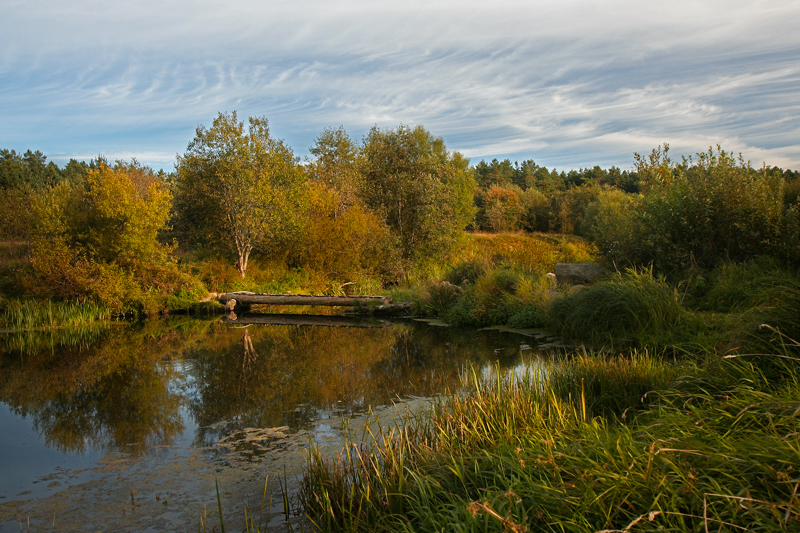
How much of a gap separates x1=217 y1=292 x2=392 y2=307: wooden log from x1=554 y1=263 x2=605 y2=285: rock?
222 inches

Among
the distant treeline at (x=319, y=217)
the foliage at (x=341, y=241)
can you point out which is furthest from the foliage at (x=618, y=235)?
the foliage at (x=341, y=241)

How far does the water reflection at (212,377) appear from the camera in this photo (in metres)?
6.09

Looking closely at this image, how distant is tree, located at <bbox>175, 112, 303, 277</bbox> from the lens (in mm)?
19688

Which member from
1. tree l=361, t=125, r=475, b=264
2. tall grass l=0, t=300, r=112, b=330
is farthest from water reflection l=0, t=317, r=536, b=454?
tree l=361, t=125, r=475, b=264

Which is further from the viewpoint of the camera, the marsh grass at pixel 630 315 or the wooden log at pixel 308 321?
the wooden log at pixel 308 321

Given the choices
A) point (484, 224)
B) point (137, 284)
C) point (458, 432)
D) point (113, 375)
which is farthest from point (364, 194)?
point (484, 224)

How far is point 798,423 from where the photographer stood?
104 inches

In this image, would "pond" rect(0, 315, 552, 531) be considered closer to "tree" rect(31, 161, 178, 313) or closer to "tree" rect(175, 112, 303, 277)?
"tree" rect(31, 161, 178, 313)

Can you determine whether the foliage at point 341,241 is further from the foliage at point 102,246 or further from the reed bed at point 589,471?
the reed bed at point 589,471

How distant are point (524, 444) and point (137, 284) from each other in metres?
15.9

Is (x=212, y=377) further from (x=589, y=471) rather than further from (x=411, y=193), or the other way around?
(x=411, y=193)

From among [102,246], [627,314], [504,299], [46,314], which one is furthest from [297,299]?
[627,314]

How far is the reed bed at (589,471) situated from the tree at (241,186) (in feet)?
54.5

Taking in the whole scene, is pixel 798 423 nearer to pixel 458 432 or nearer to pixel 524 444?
pixel 524 444
